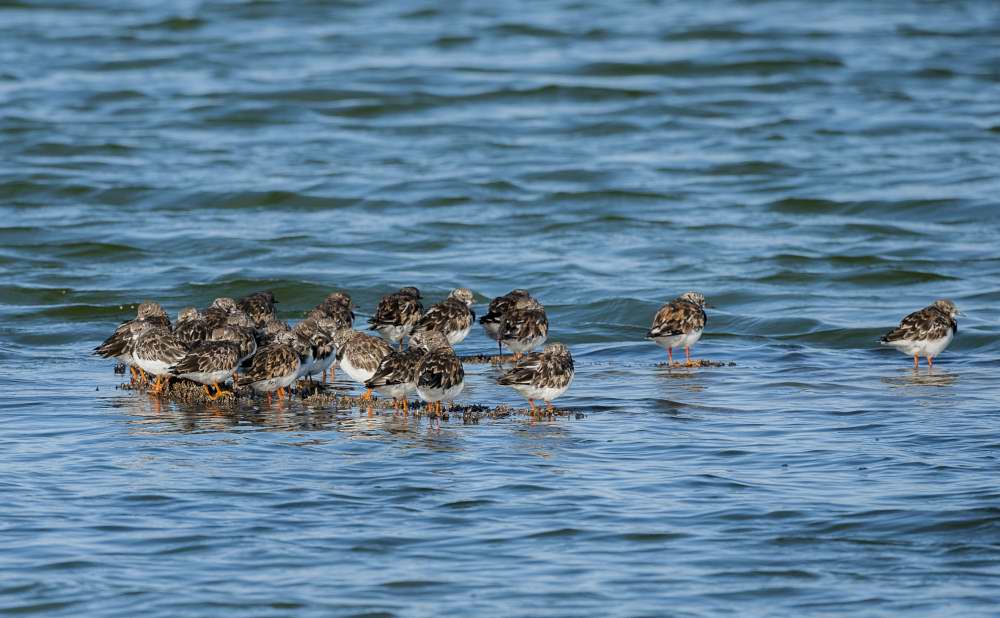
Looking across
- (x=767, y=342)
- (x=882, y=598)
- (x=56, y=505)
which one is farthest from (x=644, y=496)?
(x=767, y=342)

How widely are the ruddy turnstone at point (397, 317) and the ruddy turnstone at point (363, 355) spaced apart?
94.1 inches

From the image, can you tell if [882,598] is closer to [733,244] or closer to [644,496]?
[644,496]

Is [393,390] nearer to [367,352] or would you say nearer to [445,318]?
[367,352]

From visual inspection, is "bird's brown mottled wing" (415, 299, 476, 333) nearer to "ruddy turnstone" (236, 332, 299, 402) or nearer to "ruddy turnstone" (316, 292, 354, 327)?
"ruddy turnstone" (316, 292, 354, 327)

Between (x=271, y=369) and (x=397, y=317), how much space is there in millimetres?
3566

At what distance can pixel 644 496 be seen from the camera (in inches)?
479

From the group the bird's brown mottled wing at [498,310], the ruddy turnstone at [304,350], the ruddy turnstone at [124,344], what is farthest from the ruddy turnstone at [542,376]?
the ruddy turnstone at [124,344]

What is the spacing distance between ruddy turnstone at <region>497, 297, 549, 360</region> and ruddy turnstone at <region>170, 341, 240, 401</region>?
382 centimetres

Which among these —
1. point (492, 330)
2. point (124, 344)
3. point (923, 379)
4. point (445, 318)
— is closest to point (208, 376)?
point (124, 344)

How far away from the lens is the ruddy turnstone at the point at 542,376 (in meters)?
14.7

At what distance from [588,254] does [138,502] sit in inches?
630

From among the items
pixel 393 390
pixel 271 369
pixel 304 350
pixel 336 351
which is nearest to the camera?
pixel 393 390

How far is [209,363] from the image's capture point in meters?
15.2

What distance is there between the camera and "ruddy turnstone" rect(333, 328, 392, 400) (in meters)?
15.6
